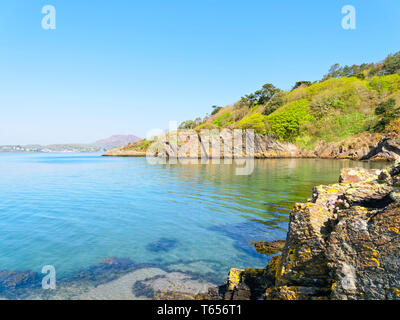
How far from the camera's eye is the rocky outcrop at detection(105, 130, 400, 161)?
54125mm

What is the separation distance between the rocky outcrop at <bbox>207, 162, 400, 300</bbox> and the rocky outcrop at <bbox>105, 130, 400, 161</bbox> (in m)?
55.9

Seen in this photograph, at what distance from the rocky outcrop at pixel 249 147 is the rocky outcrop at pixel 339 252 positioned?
55.9m

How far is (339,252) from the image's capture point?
3.53 meters

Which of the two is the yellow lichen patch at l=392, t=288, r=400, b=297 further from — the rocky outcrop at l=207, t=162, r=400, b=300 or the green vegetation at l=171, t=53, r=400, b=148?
the green vegetation at l=171, t=53, r=400, b=148

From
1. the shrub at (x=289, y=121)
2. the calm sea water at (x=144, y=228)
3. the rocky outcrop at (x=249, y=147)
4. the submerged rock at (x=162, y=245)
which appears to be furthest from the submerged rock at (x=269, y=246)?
the shrub at (x=289, y=121)

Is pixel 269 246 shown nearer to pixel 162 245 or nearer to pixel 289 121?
pixel 162 245

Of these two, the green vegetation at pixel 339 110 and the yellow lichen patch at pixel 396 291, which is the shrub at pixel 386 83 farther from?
the yellow lichen patch at pixel 396 291

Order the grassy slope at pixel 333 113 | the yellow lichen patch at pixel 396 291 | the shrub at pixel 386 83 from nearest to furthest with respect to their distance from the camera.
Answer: the yellow lichen patch at pixel 396 291
the grassy slope at pixel 333 113
the shrub at pixel 386 83

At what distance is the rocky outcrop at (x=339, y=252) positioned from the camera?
3.13 metres

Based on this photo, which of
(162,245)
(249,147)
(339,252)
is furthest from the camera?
(249,147)

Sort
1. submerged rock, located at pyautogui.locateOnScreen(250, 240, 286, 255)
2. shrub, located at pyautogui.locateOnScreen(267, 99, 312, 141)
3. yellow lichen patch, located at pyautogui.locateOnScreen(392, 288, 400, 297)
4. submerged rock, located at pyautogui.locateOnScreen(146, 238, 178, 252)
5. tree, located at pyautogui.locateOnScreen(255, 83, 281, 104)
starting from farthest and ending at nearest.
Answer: tree, located at pyautogui.locateOnScreen(255, 83, 281, 104), shrub, located at pyautogui.locateOnScreen(267, 99, 312, 141), submerged rock, located at pyautogui.locateOnScreen(146, 238, 178, 252), submerged rock, located at pyautogui.locateOnScreen(250, 240, 286, 255), yellow lichen patch, located at pyautogui.locateOnScreen(392, 288, 400, 297)

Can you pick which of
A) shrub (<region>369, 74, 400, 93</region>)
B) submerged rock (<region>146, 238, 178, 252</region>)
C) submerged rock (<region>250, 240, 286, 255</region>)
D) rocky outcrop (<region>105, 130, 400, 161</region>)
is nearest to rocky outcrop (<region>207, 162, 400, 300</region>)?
submerged rock (<region>250, 240, 286, 255</region>)

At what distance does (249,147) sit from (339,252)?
7258 cm

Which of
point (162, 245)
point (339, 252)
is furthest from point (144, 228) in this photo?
point (339, 252)
